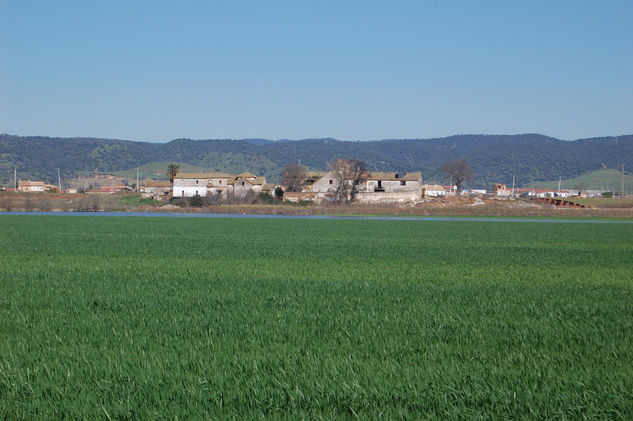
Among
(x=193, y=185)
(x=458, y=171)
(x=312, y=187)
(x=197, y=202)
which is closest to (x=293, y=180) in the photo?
(x=312, y=187)

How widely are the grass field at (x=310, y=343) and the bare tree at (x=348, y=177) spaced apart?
320 ft

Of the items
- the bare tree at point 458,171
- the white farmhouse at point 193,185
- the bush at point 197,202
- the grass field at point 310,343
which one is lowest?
the bush at point 197,202

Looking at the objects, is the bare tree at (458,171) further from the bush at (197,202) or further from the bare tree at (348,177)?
the bush at (197,202)

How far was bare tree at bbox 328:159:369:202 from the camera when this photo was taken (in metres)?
120

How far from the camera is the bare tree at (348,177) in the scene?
119938 mm

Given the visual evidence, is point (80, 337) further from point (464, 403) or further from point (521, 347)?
point (521, 347)

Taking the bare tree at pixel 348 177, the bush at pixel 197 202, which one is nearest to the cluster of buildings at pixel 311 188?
the bare tree at pixel 348 177

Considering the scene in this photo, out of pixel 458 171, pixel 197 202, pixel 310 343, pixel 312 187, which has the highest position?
pixel 458 171

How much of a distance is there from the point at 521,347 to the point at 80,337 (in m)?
7.08

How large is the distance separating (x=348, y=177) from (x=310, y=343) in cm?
11071

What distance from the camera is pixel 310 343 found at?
1038cm

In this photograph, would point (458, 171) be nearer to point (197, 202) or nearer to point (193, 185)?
point (193, 185)

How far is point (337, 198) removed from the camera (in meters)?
119

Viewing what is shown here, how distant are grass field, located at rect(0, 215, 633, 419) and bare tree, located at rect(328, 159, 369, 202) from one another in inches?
3839
